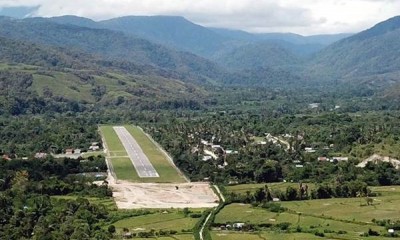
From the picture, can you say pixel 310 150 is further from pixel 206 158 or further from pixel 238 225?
pixel 238 225

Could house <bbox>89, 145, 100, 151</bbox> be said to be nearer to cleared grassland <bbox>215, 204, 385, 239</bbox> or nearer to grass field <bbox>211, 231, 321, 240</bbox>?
cleared grassland <bbox>215, 204, 385, 239</bbox>

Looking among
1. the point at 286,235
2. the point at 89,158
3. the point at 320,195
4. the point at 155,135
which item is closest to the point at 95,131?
the point at 155,135

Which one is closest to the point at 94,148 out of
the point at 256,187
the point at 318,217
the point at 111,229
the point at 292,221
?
the point at 256,187

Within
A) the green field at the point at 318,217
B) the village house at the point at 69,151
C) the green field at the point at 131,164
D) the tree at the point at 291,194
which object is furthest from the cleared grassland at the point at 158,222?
the village house at the point at 69,151

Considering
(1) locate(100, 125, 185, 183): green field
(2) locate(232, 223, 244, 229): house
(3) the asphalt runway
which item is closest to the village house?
(1) locate(100, 125, 185, 183): green field

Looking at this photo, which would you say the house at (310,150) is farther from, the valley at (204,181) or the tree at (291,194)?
the tree at (291,194)

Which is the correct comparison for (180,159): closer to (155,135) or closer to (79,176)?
(79,176)
